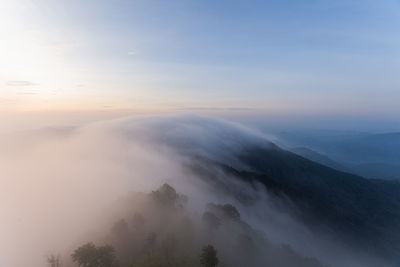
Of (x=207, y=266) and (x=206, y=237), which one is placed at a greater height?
(x=207, y=266)

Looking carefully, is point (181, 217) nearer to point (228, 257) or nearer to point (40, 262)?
point (228, 257)

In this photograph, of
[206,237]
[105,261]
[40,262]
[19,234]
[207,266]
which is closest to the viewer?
[105,261]

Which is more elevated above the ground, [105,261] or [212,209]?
[105,261]

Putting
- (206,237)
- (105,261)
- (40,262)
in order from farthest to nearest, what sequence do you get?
(206,237)
(40,262)
(105,261)

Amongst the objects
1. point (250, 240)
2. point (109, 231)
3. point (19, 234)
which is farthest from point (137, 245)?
point (19, 234)

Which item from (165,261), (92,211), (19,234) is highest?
(165,261)

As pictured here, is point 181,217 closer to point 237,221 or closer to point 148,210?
point 148,210

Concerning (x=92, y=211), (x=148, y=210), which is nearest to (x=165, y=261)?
(x=148, y=210)

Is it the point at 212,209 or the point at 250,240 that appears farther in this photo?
the point at 212,209

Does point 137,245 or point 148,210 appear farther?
point 148,210
